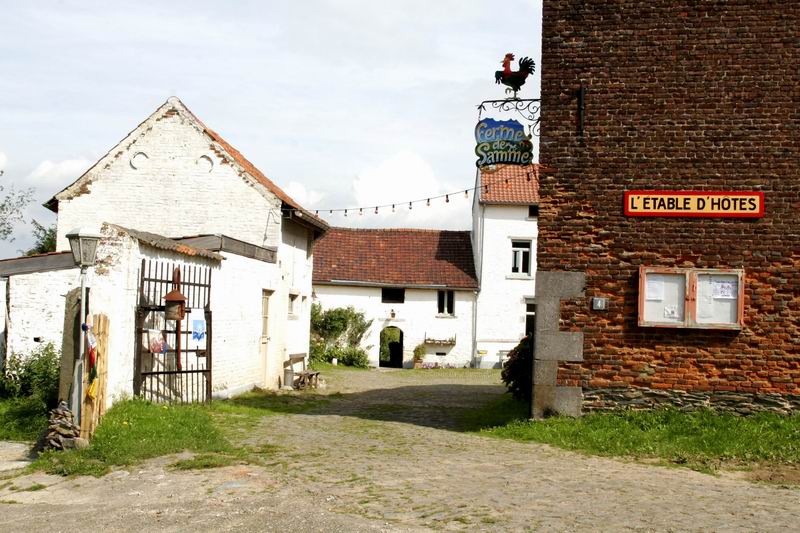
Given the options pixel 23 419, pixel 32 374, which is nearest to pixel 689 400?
pixel 23 419

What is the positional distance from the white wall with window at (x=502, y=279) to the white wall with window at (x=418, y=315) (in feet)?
2.04

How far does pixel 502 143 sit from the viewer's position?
46.3ft

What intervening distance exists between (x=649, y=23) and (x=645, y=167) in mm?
2025

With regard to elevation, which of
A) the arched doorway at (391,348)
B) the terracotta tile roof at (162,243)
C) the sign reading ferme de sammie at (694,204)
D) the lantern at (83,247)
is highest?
the sign reading ferme de sammie at (694,204)

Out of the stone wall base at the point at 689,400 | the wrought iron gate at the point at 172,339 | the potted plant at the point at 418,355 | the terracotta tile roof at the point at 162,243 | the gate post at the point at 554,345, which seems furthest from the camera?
the potted plant at the point at 418,355

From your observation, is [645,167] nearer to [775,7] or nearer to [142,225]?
[775,7]

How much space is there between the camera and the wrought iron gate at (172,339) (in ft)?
45.8

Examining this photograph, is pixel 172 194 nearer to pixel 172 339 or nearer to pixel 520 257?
pixel 172 339

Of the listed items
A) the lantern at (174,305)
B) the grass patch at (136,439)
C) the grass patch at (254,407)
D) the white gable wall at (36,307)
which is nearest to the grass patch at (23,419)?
the grass patch at (136,439)

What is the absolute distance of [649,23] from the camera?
12992 millimetres

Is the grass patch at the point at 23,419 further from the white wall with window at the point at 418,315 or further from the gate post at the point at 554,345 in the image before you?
the white wall with window at the point at 418,315

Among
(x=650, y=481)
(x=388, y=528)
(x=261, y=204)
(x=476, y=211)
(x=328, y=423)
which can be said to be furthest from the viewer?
(x=476, y=211)

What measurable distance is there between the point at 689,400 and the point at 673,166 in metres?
3.21

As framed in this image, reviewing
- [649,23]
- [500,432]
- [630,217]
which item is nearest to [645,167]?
[630,217]
